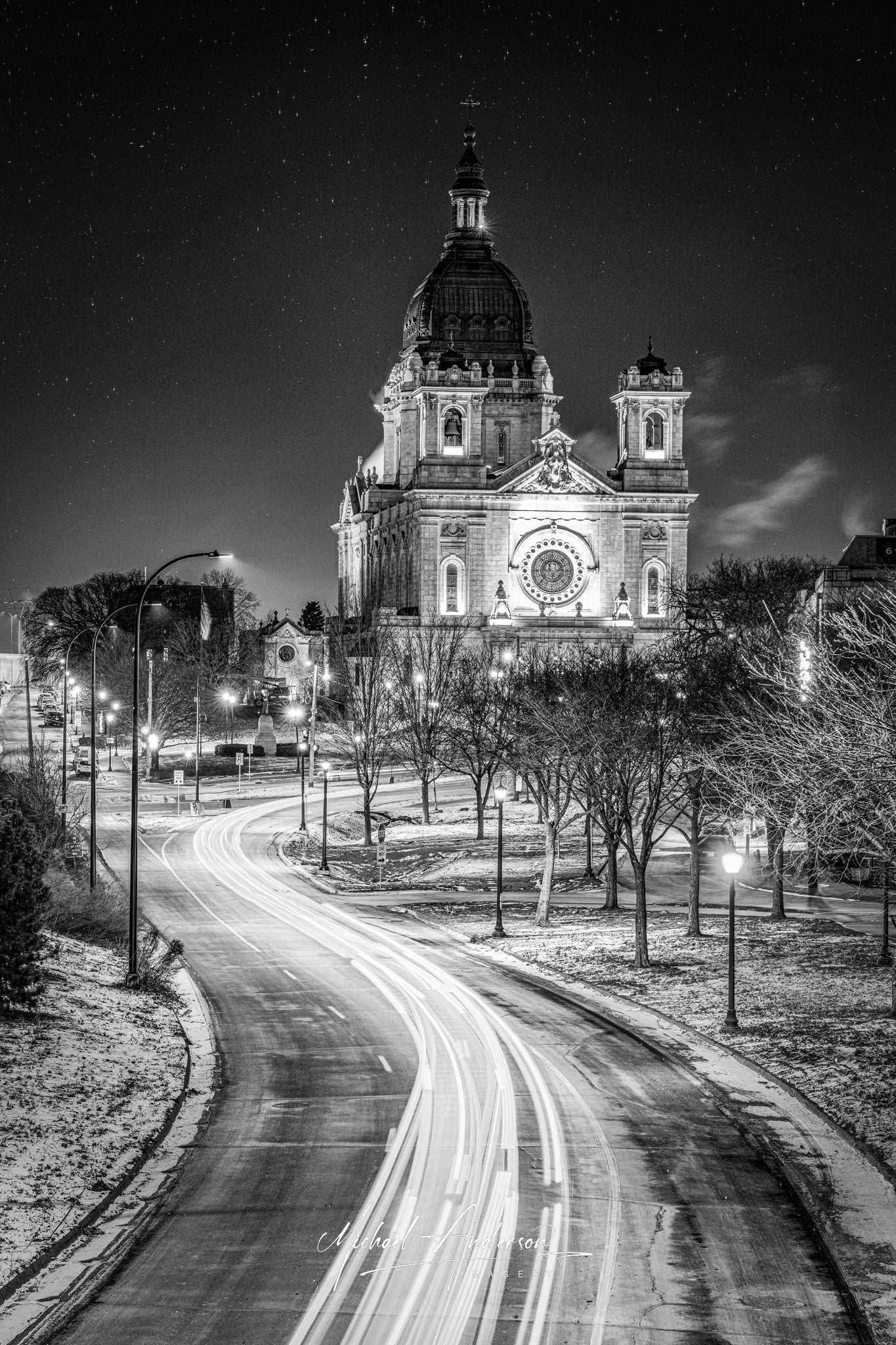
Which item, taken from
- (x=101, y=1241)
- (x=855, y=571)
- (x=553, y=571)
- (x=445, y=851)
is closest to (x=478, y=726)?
(x=445, y=851)

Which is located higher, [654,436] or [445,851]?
[654,436]

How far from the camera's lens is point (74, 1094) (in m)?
21.3

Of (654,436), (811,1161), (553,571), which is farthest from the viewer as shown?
(654,436)

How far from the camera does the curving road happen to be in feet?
45.3

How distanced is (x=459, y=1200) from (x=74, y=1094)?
22.2ft

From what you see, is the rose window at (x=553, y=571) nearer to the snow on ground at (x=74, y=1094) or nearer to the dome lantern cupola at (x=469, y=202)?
the dome lantern cupola at (x=469, y=202)

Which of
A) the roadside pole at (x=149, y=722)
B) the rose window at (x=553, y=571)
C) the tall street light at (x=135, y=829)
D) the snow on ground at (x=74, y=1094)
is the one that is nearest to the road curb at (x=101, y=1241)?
the snow on ground at (x=74, y=1094)

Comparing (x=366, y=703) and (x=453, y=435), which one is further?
(x=453, y=435)

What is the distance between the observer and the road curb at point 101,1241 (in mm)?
13898

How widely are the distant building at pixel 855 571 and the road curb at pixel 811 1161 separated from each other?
2406 centimetres

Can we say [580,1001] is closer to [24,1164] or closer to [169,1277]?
[24,1164]

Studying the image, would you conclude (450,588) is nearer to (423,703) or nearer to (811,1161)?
(423,703)

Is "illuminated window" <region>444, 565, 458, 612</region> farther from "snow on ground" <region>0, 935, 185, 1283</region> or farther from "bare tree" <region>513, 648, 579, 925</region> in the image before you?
"snow on ground" <region>0, 935, 185, 1283</region>

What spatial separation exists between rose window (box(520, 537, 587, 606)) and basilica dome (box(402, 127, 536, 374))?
22.1 meters
